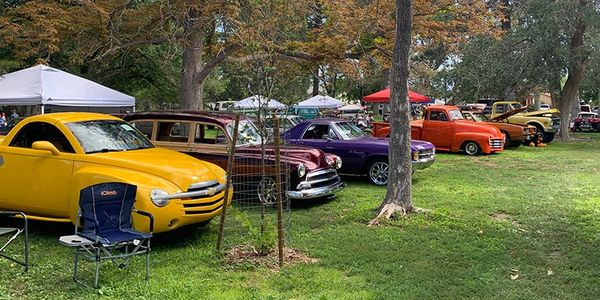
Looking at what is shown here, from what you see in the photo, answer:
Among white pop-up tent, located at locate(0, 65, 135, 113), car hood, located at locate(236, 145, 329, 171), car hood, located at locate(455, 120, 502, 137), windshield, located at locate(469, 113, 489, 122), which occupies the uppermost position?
white pop-up tent, located at locate(0, 65, 135, 113)

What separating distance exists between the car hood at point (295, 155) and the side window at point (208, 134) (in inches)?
16.8

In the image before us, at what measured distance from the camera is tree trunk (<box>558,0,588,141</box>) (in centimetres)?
2138

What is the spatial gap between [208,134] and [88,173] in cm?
303

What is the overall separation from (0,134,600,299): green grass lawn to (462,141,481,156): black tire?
7543 millimetres

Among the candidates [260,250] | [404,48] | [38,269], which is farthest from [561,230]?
[38,269]

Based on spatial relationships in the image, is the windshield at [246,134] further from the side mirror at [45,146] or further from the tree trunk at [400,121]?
the side mirror at [45,146]

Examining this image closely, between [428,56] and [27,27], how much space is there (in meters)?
37.1

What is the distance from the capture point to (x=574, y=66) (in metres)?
22.0

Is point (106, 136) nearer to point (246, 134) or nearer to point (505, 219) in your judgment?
point (246, 134)

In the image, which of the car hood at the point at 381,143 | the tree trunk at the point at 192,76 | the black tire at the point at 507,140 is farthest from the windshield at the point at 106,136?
the black tire at the point at 507,140

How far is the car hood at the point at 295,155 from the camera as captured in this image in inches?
323

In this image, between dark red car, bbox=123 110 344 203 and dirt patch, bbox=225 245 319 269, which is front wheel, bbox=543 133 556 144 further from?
dirt patch, bbox=225 245 319 269

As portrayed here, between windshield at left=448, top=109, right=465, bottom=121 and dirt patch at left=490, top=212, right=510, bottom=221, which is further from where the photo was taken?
windshield at left=448, top=109, right=465, bottom=121

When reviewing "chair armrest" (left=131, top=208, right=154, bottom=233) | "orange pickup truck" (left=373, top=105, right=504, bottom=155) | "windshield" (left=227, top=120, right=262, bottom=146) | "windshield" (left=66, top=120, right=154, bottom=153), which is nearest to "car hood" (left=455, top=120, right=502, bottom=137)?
"orange pickup truck" (left=373, top=105, right=504, bottom=155)
